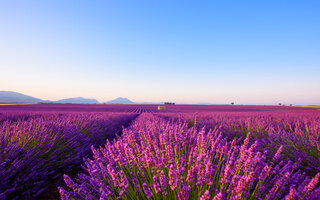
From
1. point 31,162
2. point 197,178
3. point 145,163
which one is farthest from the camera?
point 31,162

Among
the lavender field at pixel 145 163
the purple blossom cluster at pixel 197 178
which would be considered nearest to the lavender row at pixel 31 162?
the lavender field at pixel 145 163

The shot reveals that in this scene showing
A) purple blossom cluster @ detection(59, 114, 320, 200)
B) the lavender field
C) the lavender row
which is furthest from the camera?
the lavender row

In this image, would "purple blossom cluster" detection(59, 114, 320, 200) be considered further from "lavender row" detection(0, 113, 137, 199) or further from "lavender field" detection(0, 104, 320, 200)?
"lavender row" detection(0, 113, 137, 199)

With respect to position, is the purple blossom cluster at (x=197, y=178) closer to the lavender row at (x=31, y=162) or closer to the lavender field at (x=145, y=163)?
the lavender field at (x=145, y=163)

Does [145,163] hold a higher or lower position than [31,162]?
higher

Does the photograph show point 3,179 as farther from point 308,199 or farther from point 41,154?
point 308,199

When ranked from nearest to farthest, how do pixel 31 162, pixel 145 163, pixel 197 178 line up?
pixel 197 178, pixel 145 163, pixel 31 162

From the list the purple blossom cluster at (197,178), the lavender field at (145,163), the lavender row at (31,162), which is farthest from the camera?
the lavender row at (31,162)

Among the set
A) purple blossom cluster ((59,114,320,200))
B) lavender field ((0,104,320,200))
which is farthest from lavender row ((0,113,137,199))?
purple blossom cluster ((59,114,320,200))

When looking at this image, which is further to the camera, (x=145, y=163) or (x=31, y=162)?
(x=31, y=162)

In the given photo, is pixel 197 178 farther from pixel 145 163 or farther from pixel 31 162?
pixel 31 162

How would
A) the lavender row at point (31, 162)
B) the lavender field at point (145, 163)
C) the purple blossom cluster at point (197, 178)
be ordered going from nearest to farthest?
the purple blossom cluster at point (197, 178) → the lavender field at point (145, 163) → the lavender row at point (31, 162)

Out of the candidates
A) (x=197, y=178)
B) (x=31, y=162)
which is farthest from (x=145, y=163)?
(x=31, y=162)

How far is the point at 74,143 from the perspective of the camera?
306 cm
